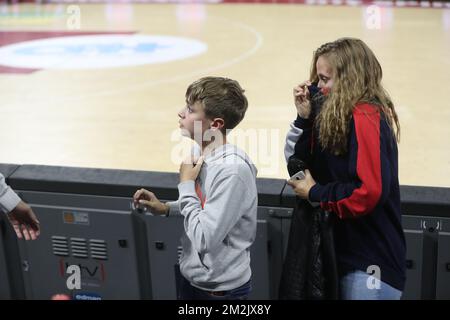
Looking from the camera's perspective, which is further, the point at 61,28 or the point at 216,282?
the point at 61,28

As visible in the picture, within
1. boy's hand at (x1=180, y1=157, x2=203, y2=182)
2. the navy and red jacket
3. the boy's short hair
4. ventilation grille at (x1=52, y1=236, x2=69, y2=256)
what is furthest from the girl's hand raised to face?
ventilation grille at (x1=52, y1=236, x2=69, y2=256)

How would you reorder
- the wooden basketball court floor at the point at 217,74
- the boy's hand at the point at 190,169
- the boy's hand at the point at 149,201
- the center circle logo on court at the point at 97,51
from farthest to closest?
1. the center circle logo on court at the point at 97,51
2. the wooden basketball court floor at the point at 217,74
3. the boy's hand at the point at 149,201
4. the boy's hand at the point at 190,169

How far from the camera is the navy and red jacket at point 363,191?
72.0 inches

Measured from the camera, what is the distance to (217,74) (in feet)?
24.5

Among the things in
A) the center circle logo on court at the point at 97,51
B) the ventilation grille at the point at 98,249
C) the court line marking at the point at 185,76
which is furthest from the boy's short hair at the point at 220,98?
the center circle logo on court at the point at 97,51

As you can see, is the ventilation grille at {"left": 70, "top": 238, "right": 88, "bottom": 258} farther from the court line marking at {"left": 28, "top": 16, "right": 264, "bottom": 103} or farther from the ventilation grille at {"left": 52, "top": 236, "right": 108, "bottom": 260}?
the court line marking at {"left": 28, "top": 16, "right": 264, "bottom": 103}

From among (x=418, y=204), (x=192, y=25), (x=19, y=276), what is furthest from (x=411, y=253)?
(x=192, y=25)

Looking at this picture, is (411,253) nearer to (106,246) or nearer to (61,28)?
(106,246)

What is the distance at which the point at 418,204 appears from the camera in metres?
2.44

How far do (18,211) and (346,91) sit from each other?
1.21m

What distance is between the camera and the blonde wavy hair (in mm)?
1867

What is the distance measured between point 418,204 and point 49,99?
476 centimetres

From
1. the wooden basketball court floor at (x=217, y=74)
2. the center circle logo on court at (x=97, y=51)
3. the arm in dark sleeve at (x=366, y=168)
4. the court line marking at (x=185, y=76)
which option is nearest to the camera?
the arm in dark sleeve at (x=366, y=168)

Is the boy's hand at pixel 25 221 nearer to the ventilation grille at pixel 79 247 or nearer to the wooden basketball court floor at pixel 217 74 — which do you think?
the ventilation grille at pixel 79 247
